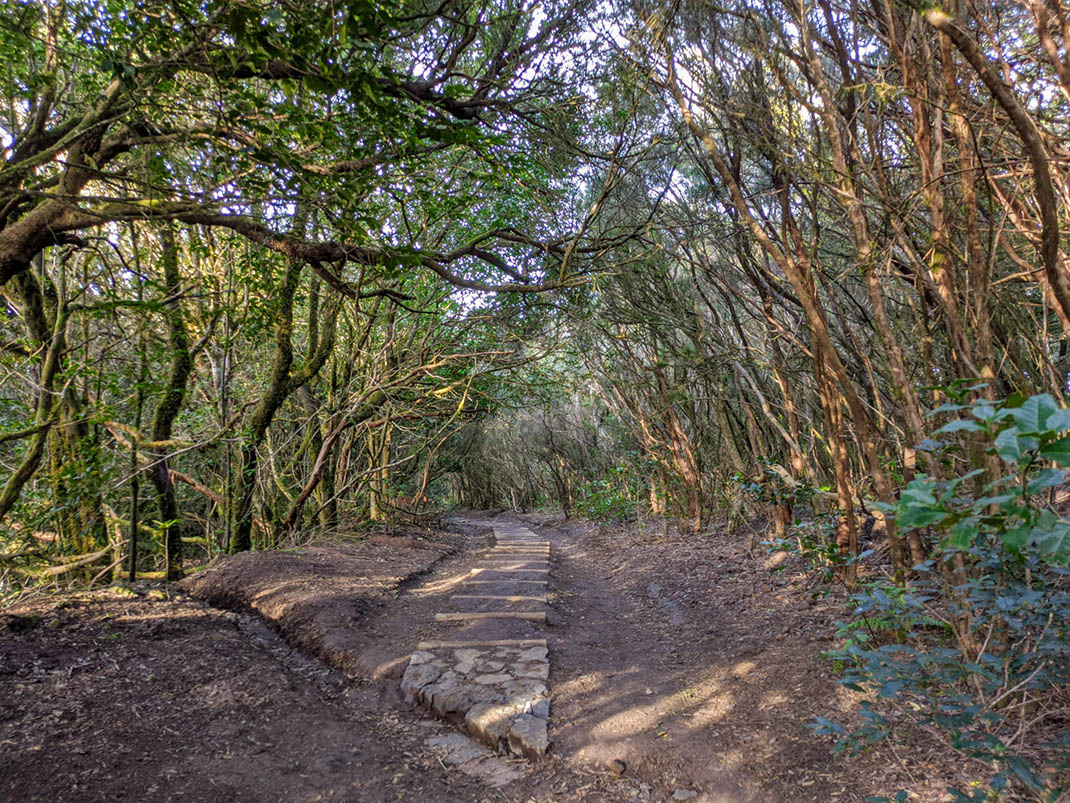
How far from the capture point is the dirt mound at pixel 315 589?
14.6 feet

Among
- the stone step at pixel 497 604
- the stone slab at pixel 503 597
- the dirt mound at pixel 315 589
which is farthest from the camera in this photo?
the stone slab at pixel 503 597

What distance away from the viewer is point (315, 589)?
5352 mm

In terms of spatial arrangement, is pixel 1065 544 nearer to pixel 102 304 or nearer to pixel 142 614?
pixel 102 304

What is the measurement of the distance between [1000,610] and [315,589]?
16.9 ft

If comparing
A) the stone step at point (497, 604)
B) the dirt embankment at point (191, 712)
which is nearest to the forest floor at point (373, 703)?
the dirt embankment at point (191, 712)

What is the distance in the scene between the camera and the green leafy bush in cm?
103

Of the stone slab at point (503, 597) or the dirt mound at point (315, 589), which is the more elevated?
the dirt mound at point (315, 589)

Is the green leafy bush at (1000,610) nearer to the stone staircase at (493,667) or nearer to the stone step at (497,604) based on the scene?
the stone staircase at (493,667)

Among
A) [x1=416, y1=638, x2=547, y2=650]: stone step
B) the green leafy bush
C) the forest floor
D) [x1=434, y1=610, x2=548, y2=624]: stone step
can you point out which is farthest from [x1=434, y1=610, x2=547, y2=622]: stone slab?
the green leafy bush

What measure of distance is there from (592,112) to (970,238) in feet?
11.5

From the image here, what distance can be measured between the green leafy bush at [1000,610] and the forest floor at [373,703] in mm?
371

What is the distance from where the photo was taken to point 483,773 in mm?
2803

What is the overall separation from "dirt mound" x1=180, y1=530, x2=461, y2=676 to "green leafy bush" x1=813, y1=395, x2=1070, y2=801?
3387 millimetres

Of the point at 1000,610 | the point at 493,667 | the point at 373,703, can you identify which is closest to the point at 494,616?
the point at 493,667
